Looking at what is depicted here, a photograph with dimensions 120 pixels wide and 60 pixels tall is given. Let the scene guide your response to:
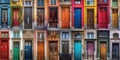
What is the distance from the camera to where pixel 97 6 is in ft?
82.6

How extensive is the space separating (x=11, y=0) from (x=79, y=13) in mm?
5511

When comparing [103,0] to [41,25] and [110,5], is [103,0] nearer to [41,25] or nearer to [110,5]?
[110,5]

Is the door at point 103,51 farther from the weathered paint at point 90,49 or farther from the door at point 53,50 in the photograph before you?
the door at point 53,50

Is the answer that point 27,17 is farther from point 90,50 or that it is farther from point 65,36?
point 90,50

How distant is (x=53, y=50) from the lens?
25.2 m

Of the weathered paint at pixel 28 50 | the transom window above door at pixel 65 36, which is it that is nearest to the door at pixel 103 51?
the transom window above door at pixel 65 36

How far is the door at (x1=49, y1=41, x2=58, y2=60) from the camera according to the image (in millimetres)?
25125

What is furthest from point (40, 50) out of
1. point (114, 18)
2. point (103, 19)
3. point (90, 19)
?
point (114, 18)

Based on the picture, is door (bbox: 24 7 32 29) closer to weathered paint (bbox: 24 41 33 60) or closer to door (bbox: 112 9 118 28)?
weathered paint (bbox: 24 41 33 60)

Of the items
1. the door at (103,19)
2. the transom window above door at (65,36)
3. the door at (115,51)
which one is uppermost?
the door at (103,19)

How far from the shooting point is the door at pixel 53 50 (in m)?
25.1

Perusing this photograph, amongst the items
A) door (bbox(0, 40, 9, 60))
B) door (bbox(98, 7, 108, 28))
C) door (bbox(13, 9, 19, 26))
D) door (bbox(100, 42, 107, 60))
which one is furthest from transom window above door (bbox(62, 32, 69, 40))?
door (bbox(0, 40, 9, 60))

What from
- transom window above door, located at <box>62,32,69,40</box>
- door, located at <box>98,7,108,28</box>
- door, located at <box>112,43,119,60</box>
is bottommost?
door, located at <box>112,43,119,60</box>

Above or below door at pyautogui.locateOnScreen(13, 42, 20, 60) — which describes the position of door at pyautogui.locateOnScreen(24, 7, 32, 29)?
above
